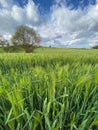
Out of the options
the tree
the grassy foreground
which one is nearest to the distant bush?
the tree

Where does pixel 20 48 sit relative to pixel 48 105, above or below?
below

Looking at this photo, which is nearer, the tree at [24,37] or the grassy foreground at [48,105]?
the grassy foreground at [48,105]

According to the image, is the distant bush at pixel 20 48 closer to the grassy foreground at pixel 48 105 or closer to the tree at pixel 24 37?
the tree at pixel 24 37

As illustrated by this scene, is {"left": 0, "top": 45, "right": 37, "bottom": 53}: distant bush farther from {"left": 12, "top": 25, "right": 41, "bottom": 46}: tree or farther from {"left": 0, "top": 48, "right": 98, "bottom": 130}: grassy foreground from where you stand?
{"left": 0, "top": 48, "right": 98, "bottom": 130}: grassy foreground

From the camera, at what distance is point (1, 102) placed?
4.35ft

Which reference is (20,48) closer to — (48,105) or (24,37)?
(24,37)

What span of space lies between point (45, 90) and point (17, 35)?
2710cm

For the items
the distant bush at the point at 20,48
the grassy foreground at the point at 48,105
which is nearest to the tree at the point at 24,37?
the distant bush at the point at 20,48

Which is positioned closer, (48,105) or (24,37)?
(48,105)

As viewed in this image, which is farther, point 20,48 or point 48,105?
point 20,48

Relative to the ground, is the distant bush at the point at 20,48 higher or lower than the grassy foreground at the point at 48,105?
lower

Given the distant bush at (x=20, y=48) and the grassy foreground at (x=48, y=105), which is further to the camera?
the distant bush at (x=20, y=48)

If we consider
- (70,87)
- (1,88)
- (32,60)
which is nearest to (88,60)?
(32,60)

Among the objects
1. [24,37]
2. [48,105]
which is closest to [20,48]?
[24,37]
